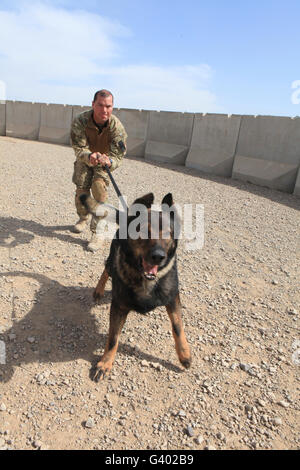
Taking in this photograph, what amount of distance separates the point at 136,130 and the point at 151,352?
12047 mm

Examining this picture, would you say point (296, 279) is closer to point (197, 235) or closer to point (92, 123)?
point (197, 235)

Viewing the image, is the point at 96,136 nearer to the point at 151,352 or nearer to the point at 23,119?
the point at 151,352

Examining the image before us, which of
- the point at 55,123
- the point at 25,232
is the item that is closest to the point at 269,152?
the point at 25,232

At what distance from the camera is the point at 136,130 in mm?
13648

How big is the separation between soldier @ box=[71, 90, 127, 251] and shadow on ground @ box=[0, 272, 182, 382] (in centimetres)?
129

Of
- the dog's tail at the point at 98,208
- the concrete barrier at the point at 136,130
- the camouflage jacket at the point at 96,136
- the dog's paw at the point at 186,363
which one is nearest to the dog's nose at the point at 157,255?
the dog's tail at the point at 98,208

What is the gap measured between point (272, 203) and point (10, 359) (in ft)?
23.1

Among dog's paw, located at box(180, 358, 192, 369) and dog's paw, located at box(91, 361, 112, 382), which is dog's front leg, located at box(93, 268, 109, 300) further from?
dog's paw, located at box(180, 358, 192, 369)

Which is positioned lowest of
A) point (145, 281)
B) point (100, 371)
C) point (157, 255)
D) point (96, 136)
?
point (100, 371)

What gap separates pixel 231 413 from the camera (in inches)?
93.4

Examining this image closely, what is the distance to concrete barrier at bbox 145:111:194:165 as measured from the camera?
1210 cm

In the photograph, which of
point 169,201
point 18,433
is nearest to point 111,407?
point 18,433

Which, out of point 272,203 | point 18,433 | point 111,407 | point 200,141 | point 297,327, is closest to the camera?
point 18,433

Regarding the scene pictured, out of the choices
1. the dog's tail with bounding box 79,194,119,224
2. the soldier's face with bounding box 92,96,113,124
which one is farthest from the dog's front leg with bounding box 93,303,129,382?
the soldier's face with bounding box 92,96,113,124
